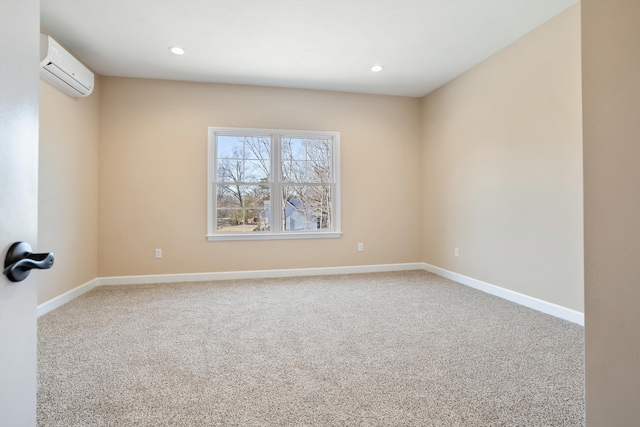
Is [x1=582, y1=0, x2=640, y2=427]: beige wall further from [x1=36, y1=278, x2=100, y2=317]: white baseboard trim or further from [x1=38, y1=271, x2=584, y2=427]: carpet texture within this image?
[x1=36, y1=278, x2=100, y2=317]: white baseboard trim

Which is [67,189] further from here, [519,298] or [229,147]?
[519,298]

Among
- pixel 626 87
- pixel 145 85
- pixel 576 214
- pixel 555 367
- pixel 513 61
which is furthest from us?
pixel 145 85

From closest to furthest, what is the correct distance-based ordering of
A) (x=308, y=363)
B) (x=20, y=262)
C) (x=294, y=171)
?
(x=20, y=262) < (x=308, y=363) < (x=294, y=171)

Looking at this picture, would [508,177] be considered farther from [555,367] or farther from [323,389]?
[323,389]

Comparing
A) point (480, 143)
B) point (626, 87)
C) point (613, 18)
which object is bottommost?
point (626, 87)

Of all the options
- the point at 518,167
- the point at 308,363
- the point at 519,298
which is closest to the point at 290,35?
the point at 518,167

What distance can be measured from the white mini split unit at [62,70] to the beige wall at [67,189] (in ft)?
0.30

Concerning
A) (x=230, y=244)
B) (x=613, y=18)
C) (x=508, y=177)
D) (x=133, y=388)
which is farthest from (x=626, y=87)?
(x=230, y=244)

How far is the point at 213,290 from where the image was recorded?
3.72 m

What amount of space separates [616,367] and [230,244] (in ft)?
13.4

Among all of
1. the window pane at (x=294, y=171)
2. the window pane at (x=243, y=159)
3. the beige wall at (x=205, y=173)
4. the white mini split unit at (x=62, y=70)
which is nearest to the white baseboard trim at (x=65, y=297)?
the beige wall at (x=205, y=173)

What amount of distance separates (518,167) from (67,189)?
15.3ft

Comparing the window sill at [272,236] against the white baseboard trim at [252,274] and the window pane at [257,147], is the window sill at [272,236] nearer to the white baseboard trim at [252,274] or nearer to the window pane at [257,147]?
the white baseboard trim at [252,274]

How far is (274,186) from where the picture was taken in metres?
4.46
